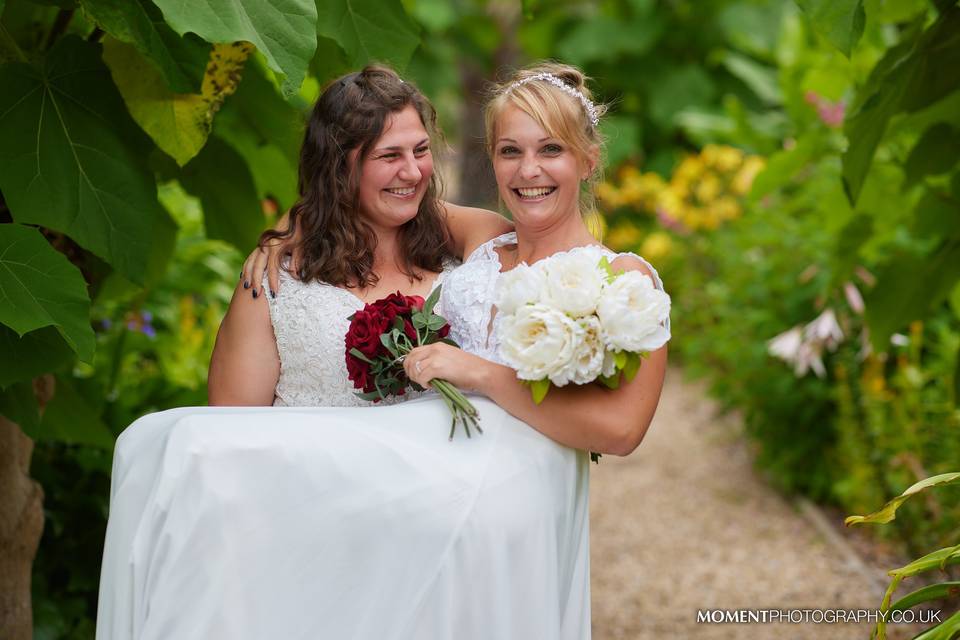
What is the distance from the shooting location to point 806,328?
5.08m

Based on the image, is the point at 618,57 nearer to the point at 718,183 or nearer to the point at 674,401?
the point at 718,183

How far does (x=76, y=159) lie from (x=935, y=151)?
2.14 metres

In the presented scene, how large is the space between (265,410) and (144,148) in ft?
2.25

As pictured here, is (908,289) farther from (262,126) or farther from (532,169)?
(262,126)

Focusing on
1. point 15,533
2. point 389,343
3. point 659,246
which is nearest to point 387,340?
point 389,343

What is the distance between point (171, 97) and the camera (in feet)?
8.00

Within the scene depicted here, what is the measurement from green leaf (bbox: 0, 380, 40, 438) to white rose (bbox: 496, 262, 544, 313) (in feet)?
3.49

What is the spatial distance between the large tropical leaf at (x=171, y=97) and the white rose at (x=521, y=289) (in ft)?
2.53

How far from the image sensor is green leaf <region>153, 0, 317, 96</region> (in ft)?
6.24

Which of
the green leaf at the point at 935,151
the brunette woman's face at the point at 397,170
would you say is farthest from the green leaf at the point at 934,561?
the brunette woman's face at the point at 397,170

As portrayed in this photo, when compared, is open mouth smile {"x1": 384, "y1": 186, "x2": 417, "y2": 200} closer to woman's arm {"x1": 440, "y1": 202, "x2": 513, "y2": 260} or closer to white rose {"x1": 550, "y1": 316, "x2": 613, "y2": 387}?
woman's arm {"x1": 440, "y1": 202, "x2": 513, "y2": 260}

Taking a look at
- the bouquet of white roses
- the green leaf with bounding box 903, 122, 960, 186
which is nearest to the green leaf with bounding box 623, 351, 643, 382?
the bouquet of white roses

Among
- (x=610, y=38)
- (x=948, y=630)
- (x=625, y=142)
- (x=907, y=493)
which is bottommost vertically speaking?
(x=948, y=630)

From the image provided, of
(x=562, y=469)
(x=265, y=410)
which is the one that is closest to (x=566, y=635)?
(x=562, y=469)
